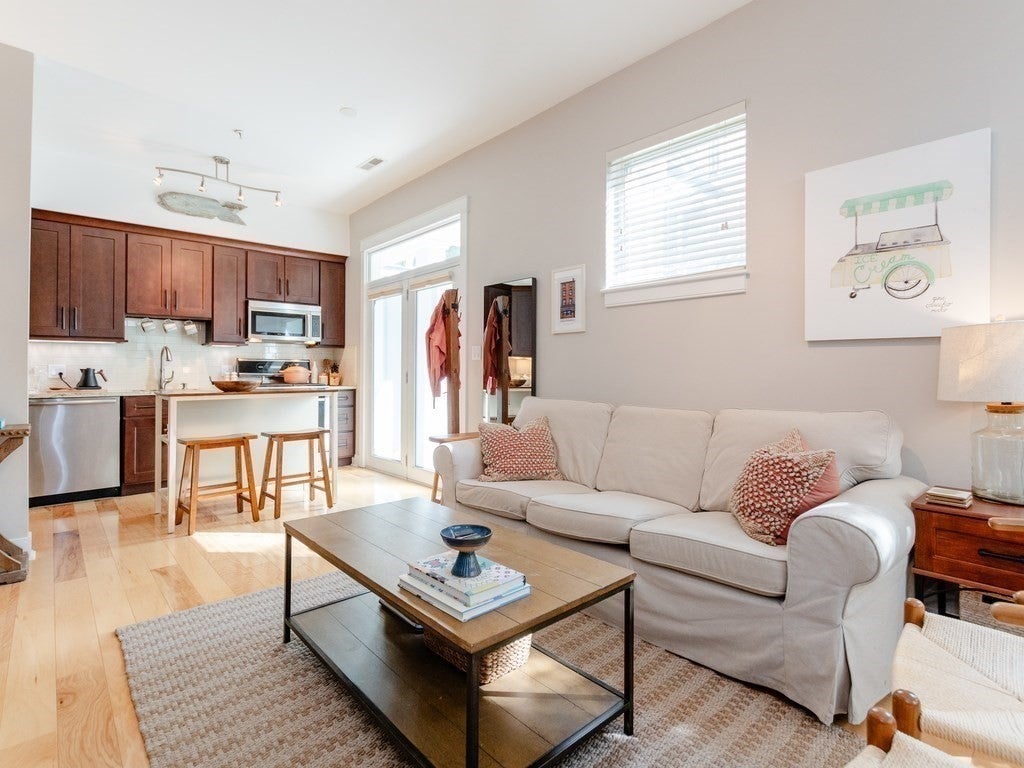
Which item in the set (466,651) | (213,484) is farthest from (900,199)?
(213,484)

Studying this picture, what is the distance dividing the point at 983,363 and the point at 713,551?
44.4 inches

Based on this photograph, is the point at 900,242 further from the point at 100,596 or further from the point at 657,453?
the point at 100,596

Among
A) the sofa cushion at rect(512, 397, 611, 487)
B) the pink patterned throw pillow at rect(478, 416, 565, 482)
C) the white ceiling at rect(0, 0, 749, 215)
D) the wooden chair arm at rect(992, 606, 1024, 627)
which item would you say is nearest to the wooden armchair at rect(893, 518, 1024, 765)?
→ the wooden chair arm at rect(992, 606, 1024, 627)

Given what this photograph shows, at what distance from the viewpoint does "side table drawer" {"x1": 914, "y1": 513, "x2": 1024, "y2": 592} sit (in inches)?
63.6

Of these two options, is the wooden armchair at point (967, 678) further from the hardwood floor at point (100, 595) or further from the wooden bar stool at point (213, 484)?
the wooden bar stool at point (213, 484)

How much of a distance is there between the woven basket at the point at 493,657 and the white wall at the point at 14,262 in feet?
9.14

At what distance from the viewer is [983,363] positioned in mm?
1804

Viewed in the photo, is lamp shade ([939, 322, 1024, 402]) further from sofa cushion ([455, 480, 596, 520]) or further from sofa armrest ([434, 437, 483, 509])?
sofa armrest ([434, 437, 483, 509])

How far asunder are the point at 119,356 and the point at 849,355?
19.8ft

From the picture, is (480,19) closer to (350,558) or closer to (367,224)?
(350,558)

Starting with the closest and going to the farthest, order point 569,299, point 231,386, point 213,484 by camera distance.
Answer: point 569,299 → point 231,386 → point 213,484

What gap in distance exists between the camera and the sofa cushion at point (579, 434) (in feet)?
9.97

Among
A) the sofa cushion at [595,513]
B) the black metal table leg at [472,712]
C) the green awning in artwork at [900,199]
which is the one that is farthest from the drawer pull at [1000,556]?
the black metal table leg at [472,712]

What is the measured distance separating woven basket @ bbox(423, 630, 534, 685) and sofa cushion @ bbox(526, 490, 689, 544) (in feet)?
2.12
